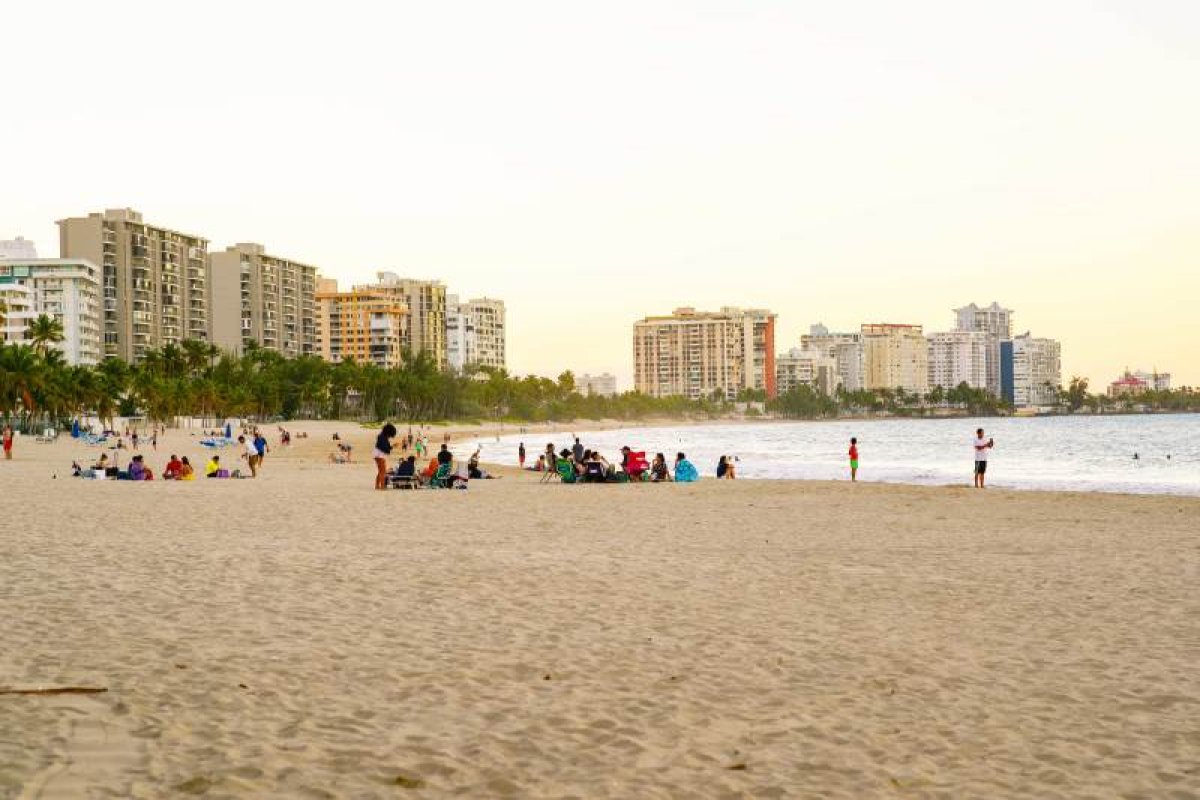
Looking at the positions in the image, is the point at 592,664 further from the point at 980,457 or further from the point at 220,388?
the point at 220,388

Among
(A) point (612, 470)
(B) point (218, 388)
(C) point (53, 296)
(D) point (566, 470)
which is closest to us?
(D) point (566, 470)

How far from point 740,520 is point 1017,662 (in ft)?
37.3

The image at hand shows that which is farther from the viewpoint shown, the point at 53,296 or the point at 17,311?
the point at 53,296

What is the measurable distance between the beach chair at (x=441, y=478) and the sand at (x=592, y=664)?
981cm

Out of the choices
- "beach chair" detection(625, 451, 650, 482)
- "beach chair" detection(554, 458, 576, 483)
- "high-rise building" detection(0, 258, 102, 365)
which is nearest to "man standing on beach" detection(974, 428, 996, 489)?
"beach chair" detection(625, 451, 650, 482)

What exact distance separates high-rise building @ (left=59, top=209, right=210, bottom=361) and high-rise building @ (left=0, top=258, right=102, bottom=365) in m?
7.41

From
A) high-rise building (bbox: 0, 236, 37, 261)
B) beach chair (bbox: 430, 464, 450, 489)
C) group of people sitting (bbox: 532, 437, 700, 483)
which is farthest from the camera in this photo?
high-rise building (bbox: 0, 236, 37, 261)

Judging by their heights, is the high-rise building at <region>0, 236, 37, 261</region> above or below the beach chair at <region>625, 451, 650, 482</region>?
above

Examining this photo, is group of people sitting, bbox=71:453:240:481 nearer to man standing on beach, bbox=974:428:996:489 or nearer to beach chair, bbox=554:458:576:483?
beach chair, bbox=554:458:576:483

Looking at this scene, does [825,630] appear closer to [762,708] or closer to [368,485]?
[762,708]

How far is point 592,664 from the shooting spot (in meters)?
7.87

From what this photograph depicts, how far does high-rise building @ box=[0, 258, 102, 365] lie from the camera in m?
149

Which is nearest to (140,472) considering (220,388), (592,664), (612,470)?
(612,470)

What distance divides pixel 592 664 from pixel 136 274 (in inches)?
7133
